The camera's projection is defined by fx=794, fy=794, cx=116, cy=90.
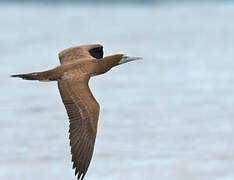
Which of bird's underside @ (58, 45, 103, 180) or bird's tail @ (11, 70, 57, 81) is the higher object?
bird's tail @ (11, 70, 57, 81)

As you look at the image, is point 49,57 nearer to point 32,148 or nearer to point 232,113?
point 232,113

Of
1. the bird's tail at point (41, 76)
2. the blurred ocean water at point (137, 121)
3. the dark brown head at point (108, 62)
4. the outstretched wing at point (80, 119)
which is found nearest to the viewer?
the outstretched wing at point (80, 119)

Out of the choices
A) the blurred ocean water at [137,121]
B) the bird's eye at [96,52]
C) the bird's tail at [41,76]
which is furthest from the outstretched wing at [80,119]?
the blurred ocean water at [137,121]

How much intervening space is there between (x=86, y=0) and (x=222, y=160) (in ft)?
306

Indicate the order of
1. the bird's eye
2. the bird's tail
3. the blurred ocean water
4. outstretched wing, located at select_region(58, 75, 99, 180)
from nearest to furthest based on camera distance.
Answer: outstretched wing, located at select_region(58, 75, 99, 180)
the bird's tail
the bird's eye
the blurred ocean water

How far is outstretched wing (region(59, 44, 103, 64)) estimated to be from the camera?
1063 centimetres

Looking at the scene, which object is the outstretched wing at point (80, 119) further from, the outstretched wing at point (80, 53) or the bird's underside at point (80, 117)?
the outstretched wing at point (80, 53)

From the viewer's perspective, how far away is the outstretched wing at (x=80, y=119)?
8984 mm

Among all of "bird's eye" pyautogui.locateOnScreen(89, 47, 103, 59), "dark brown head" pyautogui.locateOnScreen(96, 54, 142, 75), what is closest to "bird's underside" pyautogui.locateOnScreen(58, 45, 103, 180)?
"dark brown head" pyautogui.locateOnScreen(96, 54, 142, 75)

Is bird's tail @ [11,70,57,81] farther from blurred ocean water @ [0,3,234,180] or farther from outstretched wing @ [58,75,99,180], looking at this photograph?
blurred ocean water @ [0,3,234,180]

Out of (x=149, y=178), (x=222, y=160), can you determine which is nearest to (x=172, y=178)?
(x=149, y=178)

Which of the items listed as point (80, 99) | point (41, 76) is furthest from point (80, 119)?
point (41, 76)

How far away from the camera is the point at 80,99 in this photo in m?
9.34

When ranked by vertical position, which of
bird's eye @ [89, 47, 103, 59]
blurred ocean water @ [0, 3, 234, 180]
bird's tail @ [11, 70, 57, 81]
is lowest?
blurred ocean water @ [0, 3, 234, 180]
